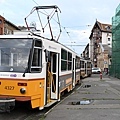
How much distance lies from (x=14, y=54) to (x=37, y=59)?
2.83ft

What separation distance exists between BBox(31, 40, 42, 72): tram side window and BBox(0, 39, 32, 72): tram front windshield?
0.28 m

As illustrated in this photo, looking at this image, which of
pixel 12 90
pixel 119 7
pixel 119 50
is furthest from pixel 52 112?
pixel 119 7

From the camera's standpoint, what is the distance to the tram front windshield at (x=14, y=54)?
9914mm

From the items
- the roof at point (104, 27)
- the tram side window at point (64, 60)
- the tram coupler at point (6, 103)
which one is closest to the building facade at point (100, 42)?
the roof at point (104, 27)

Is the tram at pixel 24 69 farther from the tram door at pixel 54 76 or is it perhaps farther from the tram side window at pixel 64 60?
the tram side window at pixel 64 60

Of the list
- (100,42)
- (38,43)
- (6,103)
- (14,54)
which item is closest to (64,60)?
(38,43)

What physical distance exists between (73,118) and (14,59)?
292 cm

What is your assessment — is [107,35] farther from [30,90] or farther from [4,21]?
[30,90]

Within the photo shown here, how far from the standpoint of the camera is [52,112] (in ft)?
35.6

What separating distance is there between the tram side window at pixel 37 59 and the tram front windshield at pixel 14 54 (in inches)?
11.2

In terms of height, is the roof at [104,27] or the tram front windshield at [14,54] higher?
the roof at [104,27]

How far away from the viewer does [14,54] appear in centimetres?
1012

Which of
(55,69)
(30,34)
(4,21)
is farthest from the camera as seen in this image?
(4,21)

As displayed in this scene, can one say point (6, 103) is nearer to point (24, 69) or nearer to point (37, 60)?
point (24, 69)
